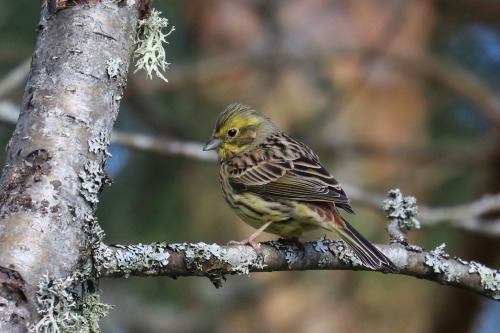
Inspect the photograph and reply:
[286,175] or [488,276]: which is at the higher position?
[286,175]

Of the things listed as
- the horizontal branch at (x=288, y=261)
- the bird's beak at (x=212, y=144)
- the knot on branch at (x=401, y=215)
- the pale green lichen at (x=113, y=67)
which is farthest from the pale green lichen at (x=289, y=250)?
the bird's beak at (x=212, y=144)

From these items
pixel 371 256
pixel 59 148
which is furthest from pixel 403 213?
pixel 59 148

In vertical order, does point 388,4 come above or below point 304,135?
above

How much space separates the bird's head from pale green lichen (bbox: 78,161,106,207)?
8.39 feet

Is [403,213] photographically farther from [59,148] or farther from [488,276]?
[59,148]

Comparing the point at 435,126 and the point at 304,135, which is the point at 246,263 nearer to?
the point at 304,135

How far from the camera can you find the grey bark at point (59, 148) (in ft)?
6.88

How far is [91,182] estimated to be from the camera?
2291 millimetres

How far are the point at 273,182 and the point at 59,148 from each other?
7.31ft

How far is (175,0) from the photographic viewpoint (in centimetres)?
901

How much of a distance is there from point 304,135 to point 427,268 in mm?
4600

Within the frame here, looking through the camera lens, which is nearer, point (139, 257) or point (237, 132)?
point (139, 257)

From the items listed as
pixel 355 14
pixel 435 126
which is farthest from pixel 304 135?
pixel 435 126

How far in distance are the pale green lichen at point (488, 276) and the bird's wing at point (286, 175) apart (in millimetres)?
954
